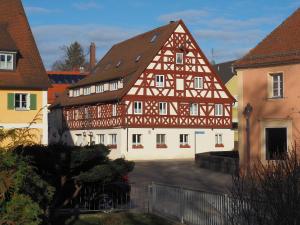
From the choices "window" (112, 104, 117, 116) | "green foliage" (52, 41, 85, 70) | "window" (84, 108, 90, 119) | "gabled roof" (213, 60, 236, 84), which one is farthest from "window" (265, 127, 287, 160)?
"green foliage" (52, 41, 85, 70)

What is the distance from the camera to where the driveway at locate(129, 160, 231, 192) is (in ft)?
91.3

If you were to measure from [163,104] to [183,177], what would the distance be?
19667 mm

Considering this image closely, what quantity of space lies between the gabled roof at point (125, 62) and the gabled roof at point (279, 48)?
20.2 m

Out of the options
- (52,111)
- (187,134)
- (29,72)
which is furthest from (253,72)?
(52,111)

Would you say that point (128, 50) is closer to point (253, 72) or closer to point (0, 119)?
point (0, 119)

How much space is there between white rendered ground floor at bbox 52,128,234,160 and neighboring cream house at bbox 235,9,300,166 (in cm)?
1914

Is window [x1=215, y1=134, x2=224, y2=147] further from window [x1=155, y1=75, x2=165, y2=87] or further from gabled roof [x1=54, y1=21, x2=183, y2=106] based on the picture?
gabled roof [x1=54, y1=21, x2=183, y2=106]

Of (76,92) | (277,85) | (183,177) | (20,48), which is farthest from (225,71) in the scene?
(277,85)

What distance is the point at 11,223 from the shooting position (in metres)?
8.20

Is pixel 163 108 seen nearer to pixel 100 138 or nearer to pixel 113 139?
pixel 113 139

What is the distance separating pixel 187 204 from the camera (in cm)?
1582

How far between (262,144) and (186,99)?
76.8 feet

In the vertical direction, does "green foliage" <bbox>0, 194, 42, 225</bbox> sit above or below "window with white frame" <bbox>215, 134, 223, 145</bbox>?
below

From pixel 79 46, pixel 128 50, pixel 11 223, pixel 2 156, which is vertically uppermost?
pixel 79 46
